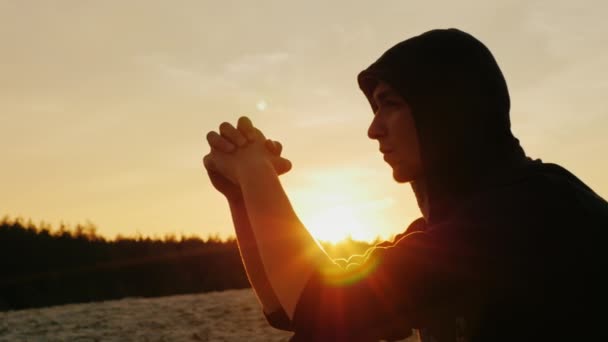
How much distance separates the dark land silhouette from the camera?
48.7 ft

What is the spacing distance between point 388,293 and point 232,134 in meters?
0.57

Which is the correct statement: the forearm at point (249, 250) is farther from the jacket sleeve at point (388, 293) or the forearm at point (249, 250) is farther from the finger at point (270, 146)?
the jacket sleeve at point (388, 293)

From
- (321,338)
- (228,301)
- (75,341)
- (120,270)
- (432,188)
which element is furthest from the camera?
(120,270)

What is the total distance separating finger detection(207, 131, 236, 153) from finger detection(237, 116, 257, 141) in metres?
0.05

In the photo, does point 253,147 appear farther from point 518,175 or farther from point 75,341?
point 75,341

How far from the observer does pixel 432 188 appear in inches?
82.5

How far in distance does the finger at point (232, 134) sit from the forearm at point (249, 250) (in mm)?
197

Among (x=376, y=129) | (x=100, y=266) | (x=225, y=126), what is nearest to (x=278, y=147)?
(x=225, y=126)

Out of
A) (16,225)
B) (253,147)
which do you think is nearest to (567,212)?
(253,147)

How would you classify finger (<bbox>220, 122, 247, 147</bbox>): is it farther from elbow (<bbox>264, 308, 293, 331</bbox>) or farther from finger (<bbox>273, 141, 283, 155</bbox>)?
elbow (<bbox>264, 308, 293, 331</bbox>)

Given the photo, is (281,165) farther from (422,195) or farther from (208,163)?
(422,195)

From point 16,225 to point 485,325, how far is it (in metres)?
16.4

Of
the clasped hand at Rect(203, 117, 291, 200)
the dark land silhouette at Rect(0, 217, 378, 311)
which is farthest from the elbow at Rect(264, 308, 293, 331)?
the dark land silhouette at Rect(0, 217, 378, 311)

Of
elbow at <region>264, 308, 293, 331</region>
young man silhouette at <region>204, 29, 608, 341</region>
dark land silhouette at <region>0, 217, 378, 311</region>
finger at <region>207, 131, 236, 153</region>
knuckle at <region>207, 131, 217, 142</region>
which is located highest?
dark land silhouette at <region>0, 217, 378, 311</region>
